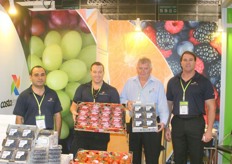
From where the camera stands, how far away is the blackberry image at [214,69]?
199 inches

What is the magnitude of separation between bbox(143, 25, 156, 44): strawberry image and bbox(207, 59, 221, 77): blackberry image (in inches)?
39.7

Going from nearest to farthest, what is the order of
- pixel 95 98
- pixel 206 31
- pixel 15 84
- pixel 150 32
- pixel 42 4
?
pixel 95 98, pixel 15 84, pixel 206 31, pixel 150 32, pixel 42 4

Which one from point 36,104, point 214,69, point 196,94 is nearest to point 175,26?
point 214,69

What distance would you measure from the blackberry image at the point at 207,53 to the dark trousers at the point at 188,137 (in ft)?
6.33

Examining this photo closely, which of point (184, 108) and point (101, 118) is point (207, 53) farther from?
point (101, 118)

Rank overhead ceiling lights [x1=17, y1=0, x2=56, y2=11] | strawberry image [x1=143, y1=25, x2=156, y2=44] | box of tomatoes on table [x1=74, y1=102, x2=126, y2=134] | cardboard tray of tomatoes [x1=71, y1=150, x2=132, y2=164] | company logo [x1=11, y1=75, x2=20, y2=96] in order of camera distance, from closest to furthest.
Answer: cardboard tray of tomatoes [x1=71, y1=150, x2=132, y2=164], box of tomatoes on table [x1=74, y1=102, x2=126, y2=134], company logo [x1=11, y1=75, x2=20, y2=96], strawberry image [x1=143, y1=25, x2=156, y2=44], overhead ceiling lights [x1=17, y1=0, x2=56, y2=11]

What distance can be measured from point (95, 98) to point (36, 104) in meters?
0.64

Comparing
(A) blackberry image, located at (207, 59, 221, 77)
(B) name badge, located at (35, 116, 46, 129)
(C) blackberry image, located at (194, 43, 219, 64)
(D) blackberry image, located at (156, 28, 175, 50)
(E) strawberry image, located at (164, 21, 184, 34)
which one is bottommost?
A: (B) name badge, located at (35, 116, 46, 129)

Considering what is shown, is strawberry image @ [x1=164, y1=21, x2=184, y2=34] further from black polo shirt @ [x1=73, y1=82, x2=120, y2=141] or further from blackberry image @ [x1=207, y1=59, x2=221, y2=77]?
black polo shirt @ [x1=73, y1=82, x2=120, y2=141]

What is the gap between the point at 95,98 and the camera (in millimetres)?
3301

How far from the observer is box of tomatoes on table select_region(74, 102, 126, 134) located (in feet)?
9.71

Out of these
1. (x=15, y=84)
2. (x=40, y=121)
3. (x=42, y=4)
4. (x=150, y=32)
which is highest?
(x=42, y=4)

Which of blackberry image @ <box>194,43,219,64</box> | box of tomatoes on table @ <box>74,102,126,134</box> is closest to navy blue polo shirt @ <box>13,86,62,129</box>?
box of tomatoes on table @ <box>74,102,126,134</box>

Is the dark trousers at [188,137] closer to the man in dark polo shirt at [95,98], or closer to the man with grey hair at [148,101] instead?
the man with grey hair at [148,101]
